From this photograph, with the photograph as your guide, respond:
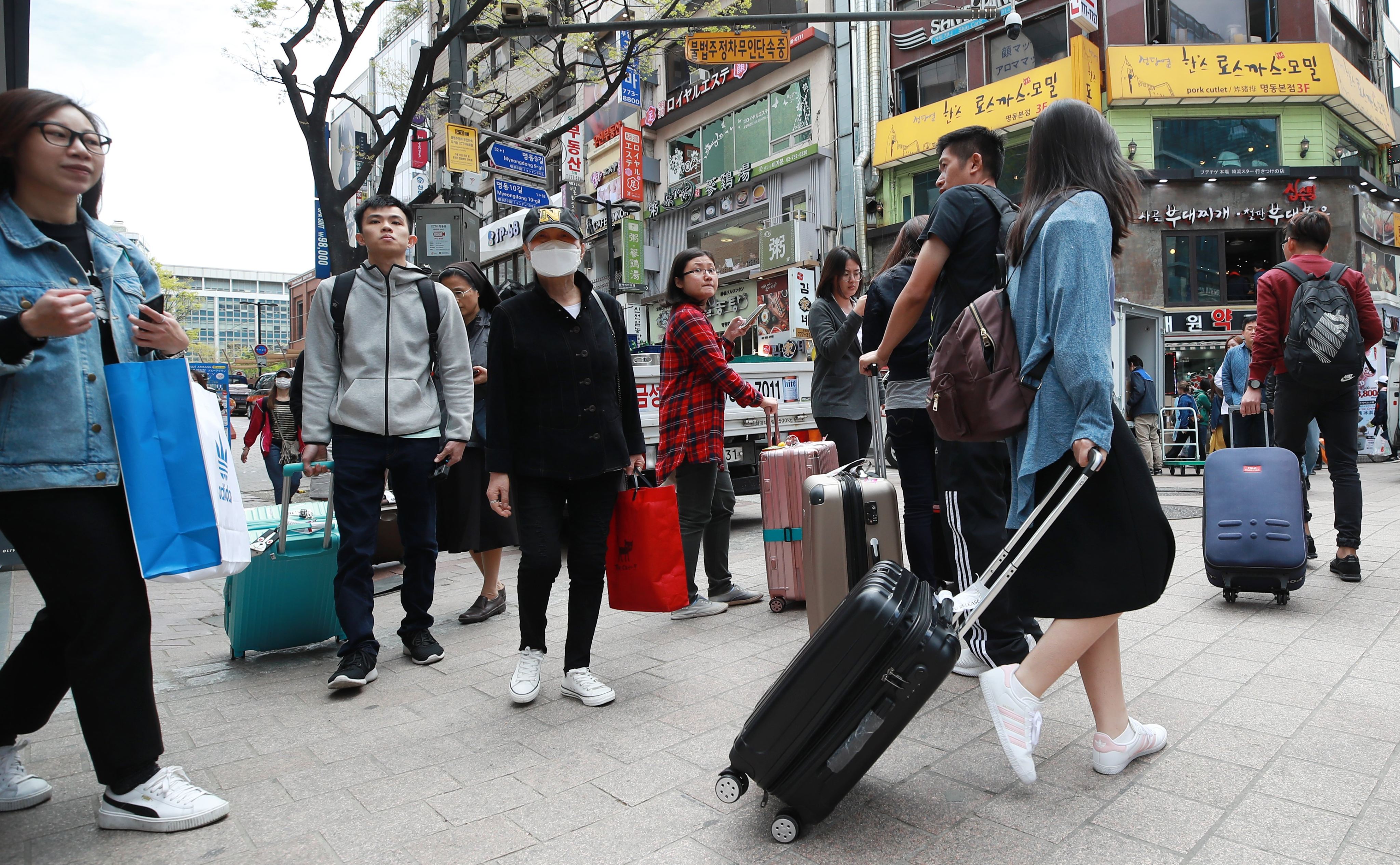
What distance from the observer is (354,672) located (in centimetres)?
338

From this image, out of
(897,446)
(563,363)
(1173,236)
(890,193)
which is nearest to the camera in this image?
(563,363)

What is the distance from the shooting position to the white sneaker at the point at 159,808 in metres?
2.21

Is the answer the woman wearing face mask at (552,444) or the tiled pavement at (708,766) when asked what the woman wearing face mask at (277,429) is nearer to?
the tiled pavement at (708,766)

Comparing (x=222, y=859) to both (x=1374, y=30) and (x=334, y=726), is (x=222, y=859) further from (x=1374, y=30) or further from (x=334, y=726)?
(x=1374, y=30)

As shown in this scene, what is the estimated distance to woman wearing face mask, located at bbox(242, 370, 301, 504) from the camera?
9500 mm

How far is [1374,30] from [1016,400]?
101 ft

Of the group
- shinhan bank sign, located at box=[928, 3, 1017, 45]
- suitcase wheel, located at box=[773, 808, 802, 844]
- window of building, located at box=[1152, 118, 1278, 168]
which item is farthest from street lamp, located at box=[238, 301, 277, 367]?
suitcase wheel, located at box=[773, 808, 802, 844]

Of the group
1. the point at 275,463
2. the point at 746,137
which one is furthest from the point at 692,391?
the point at 746,137

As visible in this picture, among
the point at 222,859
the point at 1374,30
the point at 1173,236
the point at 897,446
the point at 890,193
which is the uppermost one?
the point at 1374,30

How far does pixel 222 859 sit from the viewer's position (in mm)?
2059

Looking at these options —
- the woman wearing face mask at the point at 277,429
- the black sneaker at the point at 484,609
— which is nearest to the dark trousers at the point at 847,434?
the black sneaker at the point at 484,609

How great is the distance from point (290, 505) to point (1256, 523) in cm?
Result: 468

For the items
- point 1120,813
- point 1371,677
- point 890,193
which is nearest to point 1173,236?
point 890,193

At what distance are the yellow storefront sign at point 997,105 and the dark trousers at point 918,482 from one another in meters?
15.9
